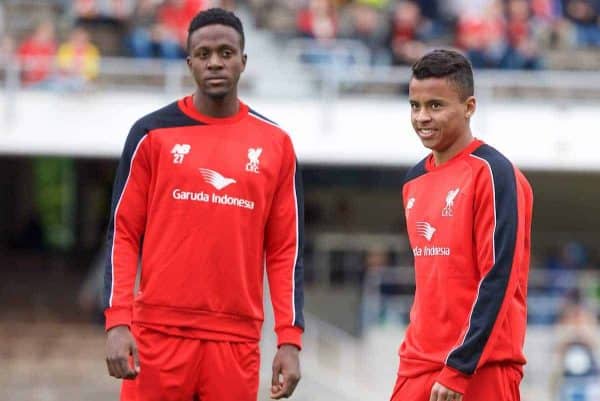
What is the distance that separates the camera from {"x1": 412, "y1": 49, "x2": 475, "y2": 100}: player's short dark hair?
6672 millimetres

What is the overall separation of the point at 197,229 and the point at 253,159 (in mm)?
395

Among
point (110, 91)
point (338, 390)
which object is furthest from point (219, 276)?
point (110, 91)

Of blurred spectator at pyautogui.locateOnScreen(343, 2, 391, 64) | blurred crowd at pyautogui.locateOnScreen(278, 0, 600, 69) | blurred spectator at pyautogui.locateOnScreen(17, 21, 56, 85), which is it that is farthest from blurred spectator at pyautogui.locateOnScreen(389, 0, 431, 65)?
blurred spectator at pyautogui.locateOnScreen(17, 21, 56, 85)

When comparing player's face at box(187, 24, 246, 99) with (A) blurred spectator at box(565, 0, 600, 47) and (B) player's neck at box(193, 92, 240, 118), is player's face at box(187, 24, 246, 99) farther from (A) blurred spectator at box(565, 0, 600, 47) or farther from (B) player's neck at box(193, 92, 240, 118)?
(A) blurred spectator at box(565, 0, 600, 47)

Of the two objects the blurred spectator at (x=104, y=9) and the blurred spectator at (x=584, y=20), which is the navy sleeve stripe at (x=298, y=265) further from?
the blurred spectator at (x=584, y=20)

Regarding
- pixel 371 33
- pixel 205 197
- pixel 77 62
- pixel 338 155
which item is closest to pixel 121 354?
pixel 205 197

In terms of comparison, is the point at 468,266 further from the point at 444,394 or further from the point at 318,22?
the point at 318,22

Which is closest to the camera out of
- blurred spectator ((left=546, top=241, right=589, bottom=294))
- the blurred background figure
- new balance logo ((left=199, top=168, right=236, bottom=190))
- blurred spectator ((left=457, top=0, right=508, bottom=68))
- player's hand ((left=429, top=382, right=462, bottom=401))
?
player's hand ((left=429, top=382, right=462, bottom=401))

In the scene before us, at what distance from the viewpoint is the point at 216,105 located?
6.96 metres

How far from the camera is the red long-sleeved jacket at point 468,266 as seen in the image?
20.9ft

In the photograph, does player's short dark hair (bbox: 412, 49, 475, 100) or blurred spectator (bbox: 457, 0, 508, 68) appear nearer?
player's short dark hair (bbox: 412, 49, 475, 100)

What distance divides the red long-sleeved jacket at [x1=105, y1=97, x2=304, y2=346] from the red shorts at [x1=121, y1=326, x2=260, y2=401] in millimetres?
52

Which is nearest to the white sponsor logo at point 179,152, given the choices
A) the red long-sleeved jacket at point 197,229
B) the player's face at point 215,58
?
the red long-sleeved jacket at point 197,229

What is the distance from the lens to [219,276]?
6844 mm
